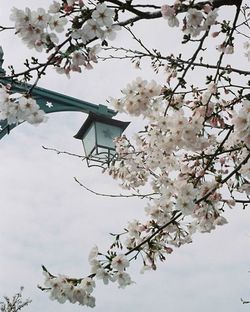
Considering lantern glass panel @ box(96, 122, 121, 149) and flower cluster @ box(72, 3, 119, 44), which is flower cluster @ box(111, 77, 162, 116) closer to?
flower cluster @ box(72, 3, 119, 44)

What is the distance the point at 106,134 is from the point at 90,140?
0.66ft

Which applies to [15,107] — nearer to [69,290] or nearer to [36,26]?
[36,26]

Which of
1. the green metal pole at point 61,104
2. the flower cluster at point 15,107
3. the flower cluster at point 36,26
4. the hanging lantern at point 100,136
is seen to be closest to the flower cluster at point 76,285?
the flower cluster at point 15,107

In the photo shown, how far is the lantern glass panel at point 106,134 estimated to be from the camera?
5.54m

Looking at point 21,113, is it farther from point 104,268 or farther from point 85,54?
point 104,268

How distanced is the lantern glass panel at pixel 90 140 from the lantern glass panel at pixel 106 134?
6cm

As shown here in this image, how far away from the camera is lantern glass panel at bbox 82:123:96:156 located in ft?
18.4

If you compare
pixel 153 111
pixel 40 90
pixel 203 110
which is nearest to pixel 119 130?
pixel 40 90

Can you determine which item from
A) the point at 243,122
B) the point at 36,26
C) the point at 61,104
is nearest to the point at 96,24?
the point at 36,26

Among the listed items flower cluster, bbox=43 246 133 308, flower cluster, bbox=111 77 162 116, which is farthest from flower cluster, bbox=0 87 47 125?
flower cluster, bbox=111 77 162 116

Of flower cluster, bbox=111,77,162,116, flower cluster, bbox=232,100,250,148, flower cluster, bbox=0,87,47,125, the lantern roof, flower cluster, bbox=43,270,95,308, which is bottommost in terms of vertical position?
flower cluster, bbox=43,270,95,308

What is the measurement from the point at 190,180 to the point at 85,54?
1179 mm

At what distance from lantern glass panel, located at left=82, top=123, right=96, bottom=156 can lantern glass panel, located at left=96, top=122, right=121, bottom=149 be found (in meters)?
0.06

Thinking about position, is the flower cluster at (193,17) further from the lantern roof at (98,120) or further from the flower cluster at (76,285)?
the lantern roof at (98,120)
